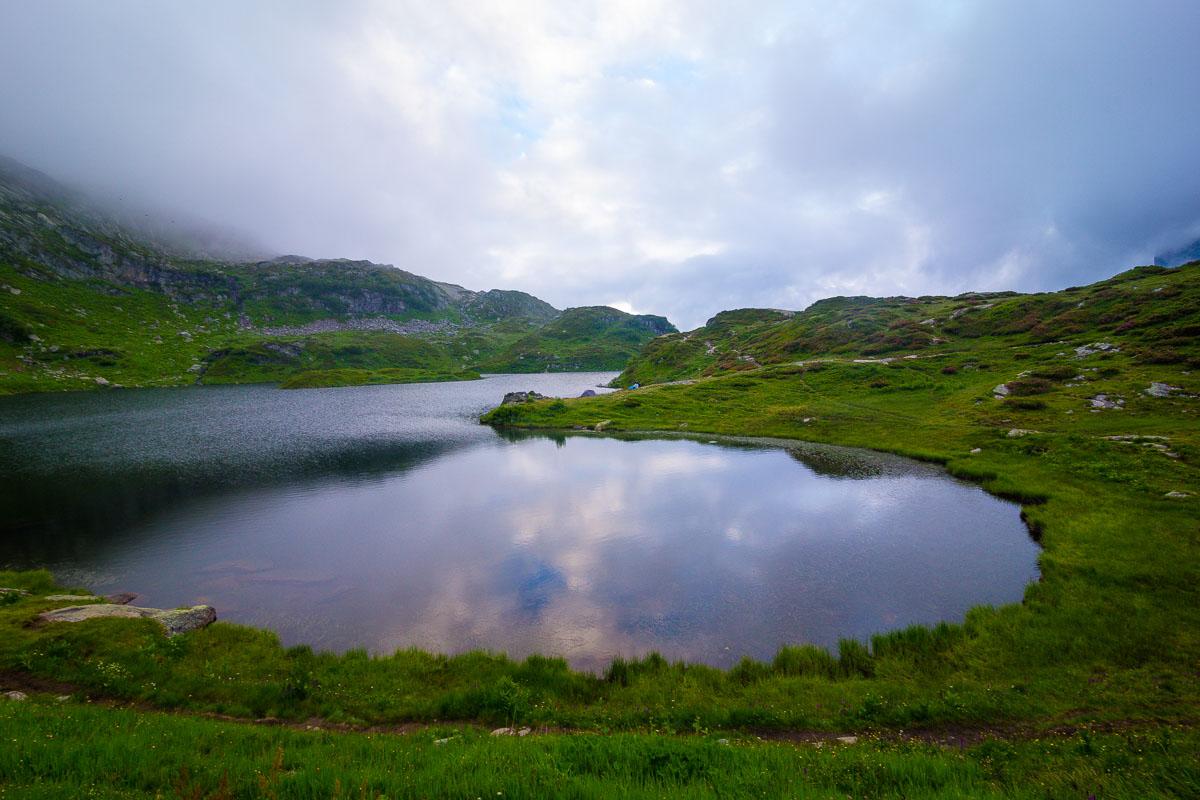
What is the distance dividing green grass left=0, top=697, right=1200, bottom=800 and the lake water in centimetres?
1001

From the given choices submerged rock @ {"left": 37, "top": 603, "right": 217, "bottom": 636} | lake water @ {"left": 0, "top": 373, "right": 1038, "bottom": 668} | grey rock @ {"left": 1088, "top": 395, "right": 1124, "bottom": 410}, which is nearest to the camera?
submerged rock @ {"left": 37, "top": 603, "right": 217, "bottom": 636}

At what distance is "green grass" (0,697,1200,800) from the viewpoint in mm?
8758

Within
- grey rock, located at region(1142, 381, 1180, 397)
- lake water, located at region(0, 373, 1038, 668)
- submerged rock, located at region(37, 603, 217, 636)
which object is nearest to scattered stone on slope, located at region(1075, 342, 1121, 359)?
grey rock, located at region(1142, 381, 1180, 397)

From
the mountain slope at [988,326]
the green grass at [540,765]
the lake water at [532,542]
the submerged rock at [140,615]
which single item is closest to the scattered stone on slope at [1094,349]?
the mountain slope at [988,326]

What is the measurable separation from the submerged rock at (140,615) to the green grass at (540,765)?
31.4ft

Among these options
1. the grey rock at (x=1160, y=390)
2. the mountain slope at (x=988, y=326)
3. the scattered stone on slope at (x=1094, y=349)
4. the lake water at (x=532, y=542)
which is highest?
the mountain slope at (x=988, y=326)

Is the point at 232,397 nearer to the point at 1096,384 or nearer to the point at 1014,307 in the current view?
the point at 1096,384

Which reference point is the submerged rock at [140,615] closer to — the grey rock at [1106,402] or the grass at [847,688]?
the grass at [847,688]

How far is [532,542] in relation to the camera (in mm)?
35094

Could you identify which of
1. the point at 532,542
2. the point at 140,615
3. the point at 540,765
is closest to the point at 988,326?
the point at 532,542

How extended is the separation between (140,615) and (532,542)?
2131cm

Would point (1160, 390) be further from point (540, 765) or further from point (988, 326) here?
point (540, 765)

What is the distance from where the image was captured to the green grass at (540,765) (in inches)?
345

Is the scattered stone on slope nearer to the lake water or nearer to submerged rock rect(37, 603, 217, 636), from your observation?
the lake water
